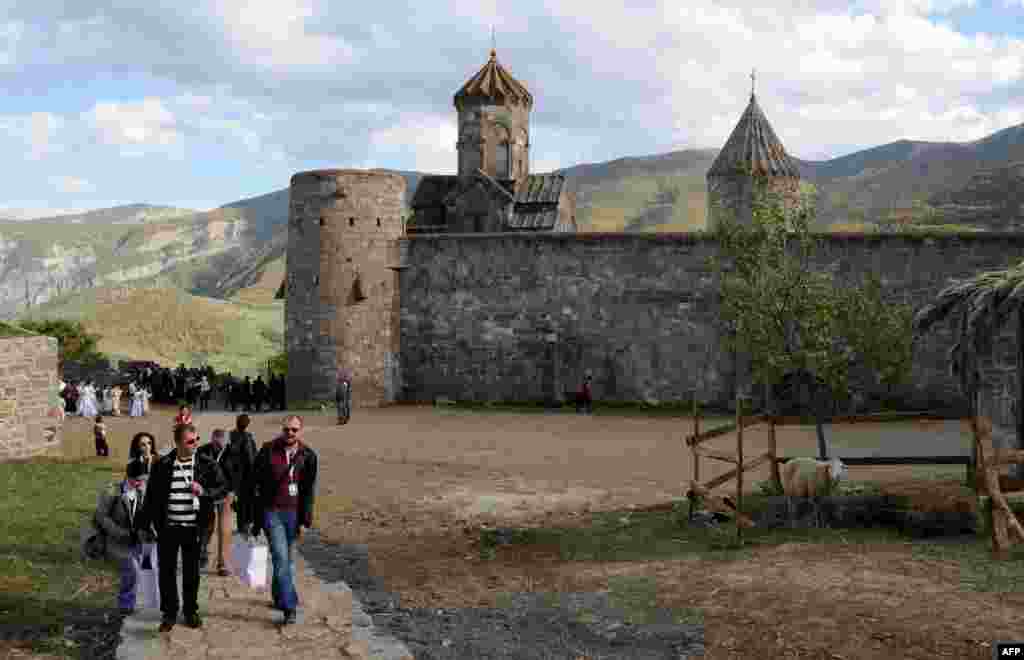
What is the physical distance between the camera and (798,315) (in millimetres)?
15625

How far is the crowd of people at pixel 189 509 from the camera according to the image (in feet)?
24.6

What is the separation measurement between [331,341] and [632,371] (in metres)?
8.47

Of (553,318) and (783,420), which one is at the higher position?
(553,318)

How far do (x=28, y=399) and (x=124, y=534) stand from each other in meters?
10.3

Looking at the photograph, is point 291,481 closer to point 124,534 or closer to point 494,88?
point 124,534

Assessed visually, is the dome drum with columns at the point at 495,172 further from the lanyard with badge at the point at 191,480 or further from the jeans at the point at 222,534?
the lanyard with badge at the point at 191,480


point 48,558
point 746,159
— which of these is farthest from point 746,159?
point 48,558

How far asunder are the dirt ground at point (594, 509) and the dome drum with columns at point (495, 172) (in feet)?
48.0

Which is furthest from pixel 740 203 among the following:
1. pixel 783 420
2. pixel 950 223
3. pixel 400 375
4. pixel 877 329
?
pixel 950 223

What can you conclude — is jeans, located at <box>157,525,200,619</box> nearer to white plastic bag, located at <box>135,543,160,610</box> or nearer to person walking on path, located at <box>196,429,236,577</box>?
white plastic bag, located at <box>135,543,160,610</box>

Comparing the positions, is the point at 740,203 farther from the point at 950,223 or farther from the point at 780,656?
the point at 950,223

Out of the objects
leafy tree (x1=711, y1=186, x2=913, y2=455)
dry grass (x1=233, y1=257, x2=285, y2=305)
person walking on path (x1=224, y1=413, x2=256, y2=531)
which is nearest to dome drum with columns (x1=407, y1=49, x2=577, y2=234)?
leafy tree (x1=711, y1=186, x2=913, y2=455)

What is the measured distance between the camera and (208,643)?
7.18 meters

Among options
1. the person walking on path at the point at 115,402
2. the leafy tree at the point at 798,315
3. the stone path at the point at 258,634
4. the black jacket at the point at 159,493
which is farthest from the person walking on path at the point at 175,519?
the person walking on path at the point at 115,402
